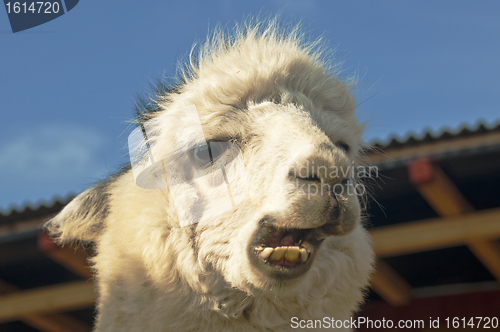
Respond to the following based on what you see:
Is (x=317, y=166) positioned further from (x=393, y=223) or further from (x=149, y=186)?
(x=393, y=223)

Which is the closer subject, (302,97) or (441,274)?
(302,97)

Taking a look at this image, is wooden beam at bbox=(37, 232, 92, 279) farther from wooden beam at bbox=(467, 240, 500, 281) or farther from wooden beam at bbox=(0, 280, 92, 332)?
wooden beam at bbox=(467, 240, 500, 281)

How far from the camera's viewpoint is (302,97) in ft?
4.95

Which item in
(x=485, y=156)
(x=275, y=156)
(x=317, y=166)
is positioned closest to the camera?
(x=317, y=166)

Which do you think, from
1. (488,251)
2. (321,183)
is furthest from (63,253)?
(488,251)

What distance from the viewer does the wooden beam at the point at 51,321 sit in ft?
14.5

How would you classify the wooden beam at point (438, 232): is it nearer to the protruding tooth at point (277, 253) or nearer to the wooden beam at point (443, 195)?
the wooden beam at point (443, 195)

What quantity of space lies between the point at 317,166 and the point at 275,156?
16 cm

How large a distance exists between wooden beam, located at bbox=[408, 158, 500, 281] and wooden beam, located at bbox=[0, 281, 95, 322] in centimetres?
288

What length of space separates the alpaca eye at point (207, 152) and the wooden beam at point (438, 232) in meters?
2.59

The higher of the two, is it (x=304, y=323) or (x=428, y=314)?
(x=428, y=314)

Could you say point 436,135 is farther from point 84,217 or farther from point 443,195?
point 84,217

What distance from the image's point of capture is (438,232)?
3555mm

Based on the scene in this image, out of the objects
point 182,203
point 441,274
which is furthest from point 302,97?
point 441,274
